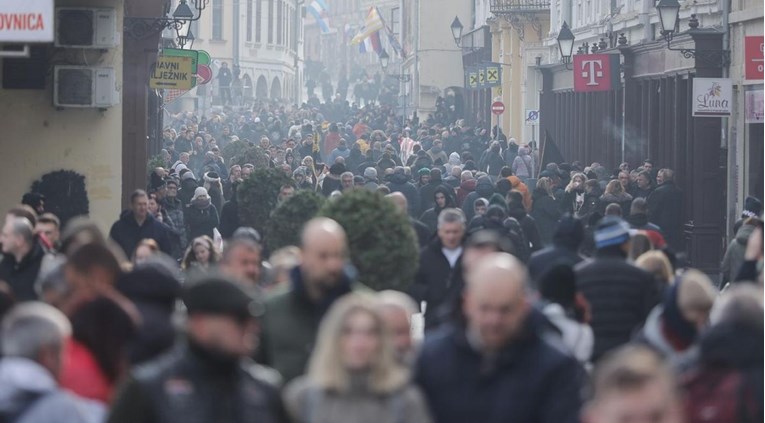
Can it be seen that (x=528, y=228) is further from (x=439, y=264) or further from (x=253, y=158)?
(x=253, y=158)

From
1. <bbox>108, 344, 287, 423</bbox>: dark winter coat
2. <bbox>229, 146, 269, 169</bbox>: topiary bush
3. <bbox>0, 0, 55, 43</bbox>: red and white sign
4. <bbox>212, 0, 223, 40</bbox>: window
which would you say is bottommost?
<bbox>108, 344, 287, 423</bbox>: dark winter coat

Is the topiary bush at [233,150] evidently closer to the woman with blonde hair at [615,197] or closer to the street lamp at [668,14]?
the street lamp at [668,14]

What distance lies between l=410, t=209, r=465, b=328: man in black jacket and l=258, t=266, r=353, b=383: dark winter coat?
400 centimetres

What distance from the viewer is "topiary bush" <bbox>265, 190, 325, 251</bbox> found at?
1428 centimetres

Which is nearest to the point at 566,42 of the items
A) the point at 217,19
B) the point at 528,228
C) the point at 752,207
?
the point at 752,207

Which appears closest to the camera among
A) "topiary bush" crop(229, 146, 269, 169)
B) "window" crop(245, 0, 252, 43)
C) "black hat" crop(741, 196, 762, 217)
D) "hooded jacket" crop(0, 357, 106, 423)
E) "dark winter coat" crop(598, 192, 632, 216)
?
"hooded jacket" crop(0, 357, 106, 423)

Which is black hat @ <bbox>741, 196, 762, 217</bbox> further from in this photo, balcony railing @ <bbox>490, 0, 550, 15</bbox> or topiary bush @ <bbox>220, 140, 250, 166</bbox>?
balcony railing @ <bbox>490, 0, 550, 15</bbox>

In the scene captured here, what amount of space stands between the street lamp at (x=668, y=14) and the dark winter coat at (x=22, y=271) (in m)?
16.7

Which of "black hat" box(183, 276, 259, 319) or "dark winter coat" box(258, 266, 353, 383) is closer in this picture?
"black hat" box(183, 276, 259, 319)

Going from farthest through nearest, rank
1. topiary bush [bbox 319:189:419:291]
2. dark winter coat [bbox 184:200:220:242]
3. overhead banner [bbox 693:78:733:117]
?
overhead banner [bbox 693:78:733:117] → dark winter coat [bbox 184:200:220:242] → topiary bush [bbox 319:189:419:291]

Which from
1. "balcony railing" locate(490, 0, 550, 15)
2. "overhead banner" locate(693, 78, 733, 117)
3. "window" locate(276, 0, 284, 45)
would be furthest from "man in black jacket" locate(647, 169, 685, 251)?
"window" locate(276, 0, 284, 45)

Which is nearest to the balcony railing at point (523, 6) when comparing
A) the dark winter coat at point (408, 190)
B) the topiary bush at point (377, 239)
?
the dark winter coat at point (408, 190)

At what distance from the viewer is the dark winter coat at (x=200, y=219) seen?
19531 mm

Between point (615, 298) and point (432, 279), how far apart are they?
2387 mm
